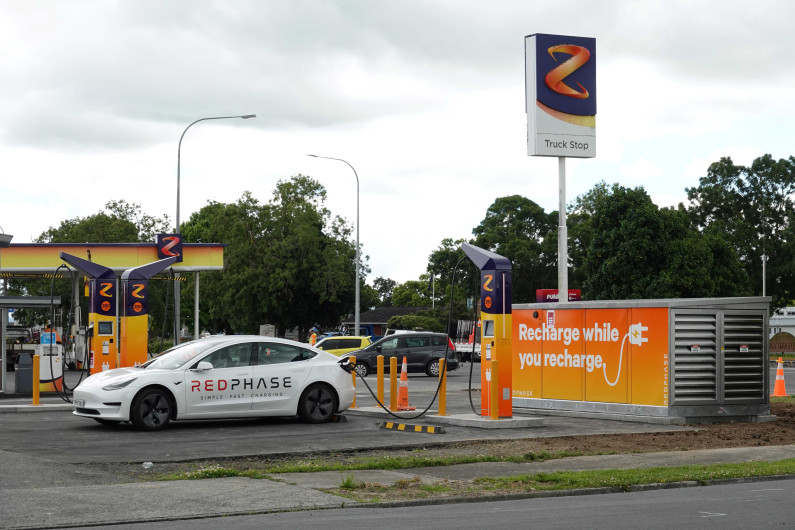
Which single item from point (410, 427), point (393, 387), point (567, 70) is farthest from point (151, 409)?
point (567, 70)

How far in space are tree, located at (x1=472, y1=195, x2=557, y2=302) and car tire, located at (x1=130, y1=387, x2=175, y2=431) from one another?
53.6 meters

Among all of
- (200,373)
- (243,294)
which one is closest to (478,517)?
(200,373)

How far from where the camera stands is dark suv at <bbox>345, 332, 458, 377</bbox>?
35.7m

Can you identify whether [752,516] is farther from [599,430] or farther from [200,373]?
[200,373]

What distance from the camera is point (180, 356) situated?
1697cm

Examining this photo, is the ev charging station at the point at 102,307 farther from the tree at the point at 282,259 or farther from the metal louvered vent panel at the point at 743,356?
Result: the tree at the point at 282,259

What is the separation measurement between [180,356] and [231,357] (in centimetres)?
86

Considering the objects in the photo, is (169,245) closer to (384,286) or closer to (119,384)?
(119,384)

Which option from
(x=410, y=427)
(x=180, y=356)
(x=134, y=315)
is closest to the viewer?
(x=410, y=427)

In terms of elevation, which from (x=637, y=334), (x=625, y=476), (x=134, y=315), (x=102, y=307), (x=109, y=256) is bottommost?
(x=625, y=476)

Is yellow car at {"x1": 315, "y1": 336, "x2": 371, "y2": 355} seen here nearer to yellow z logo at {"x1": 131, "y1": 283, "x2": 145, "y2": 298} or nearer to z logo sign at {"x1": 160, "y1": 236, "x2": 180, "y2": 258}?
z logo sign at {"x1": 160, "y1": 236, "x2": 180, "y2": 258}

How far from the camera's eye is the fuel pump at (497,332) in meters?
17.0

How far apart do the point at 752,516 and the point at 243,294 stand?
52909mm

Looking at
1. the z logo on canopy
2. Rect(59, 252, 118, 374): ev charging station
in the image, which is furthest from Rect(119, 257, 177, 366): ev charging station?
the z logo on canopy
